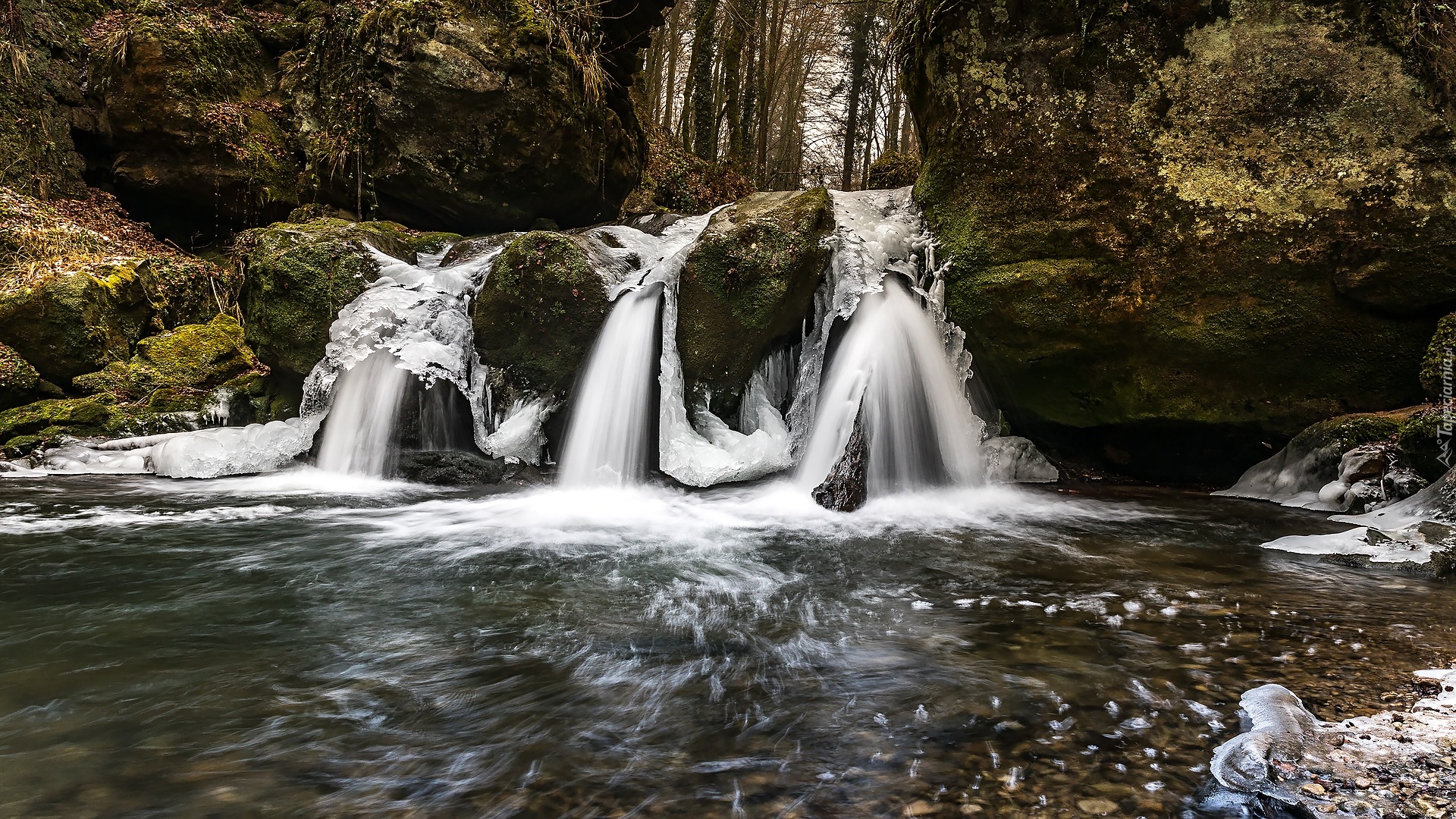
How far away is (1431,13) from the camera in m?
5.64

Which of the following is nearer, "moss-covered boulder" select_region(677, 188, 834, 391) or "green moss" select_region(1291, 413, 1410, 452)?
"green moss" select_region(1291, 413, 1410, 452)

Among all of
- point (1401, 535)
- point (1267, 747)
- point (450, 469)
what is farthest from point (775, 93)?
point (1267, 747)

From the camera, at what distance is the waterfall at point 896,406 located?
675 cm

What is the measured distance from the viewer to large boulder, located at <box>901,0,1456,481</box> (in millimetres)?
5734

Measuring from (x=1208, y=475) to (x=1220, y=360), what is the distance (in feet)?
4.71

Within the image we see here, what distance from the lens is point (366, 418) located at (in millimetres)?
7723

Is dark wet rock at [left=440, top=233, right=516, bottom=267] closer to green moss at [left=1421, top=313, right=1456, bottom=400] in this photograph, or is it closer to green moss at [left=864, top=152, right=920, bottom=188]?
green moss at [left=864, top=152, right=920, bottom=188]

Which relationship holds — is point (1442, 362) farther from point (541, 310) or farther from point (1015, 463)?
point (541, 310)

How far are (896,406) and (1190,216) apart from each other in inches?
121

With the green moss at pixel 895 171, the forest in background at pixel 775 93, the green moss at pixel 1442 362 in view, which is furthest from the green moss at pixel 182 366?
the green moss at pixel 1442 362

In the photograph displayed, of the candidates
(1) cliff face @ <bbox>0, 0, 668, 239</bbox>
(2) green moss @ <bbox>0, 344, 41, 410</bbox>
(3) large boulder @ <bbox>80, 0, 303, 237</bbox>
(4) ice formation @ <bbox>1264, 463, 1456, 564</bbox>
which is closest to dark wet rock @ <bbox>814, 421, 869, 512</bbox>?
(4) ice formation @ <bbox>1264, 463, 1456, 564</bbox>

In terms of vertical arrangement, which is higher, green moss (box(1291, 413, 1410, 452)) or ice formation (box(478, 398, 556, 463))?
green moss (box(1291, 413, 1410, 452))

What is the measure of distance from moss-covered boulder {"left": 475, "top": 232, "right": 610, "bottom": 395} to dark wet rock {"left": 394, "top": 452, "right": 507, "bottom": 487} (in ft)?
3.28

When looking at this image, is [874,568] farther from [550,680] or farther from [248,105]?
[248,105]
